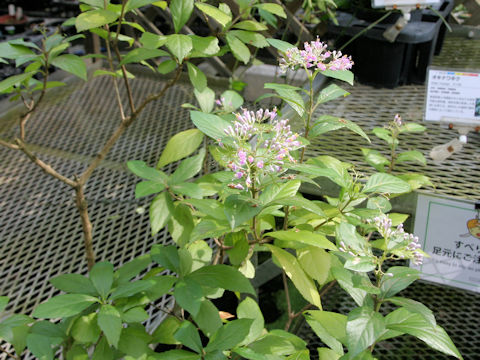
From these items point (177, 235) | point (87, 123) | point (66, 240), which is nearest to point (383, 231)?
point (177, 235)

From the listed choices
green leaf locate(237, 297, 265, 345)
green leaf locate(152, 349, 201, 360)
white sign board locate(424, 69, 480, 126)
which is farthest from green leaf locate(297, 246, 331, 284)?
white sign board locate(424, 69, 480, 126)

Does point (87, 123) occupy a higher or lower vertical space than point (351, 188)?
lower

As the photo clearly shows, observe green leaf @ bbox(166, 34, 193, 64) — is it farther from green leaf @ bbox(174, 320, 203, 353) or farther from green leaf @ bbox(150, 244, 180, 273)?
green leaf @ bbox(174, 320, 203, 353)

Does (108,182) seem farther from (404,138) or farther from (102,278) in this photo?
(404,138)

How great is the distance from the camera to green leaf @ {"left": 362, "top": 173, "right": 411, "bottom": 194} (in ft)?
2.58

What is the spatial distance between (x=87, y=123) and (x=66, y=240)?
0.69m

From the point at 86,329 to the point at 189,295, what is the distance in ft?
0.57

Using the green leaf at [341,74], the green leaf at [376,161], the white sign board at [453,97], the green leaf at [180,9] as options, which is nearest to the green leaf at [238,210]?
the green leaf at [341,74]

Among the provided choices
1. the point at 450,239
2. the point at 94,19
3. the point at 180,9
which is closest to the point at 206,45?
the point at 180,9

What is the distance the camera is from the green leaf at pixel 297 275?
788mm

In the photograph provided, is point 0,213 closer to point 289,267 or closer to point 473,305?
point 289,267

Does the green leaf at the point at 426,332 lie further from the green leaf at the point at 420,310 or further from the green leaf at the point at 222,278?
the green leaf at the point at 222,278

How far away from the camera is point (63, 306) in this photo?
0.73 metres

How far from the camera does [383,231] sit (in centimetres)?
74
